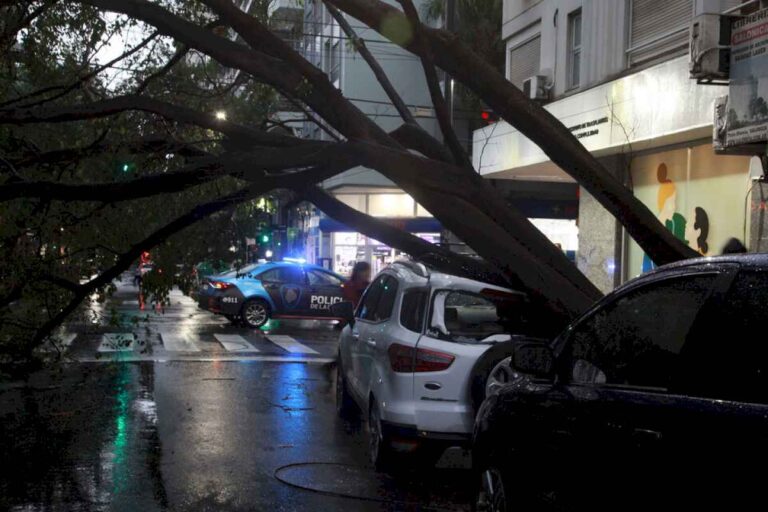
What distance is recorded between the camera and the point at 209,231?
9805mm

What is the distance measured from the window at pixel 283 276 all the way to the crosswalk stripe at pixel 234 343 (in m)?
2.69

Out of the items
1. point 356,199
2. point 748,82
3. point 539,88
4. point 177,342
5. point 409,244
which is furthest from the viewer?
point 356,199

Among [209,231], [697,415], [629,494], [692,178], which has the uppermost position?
[692,178]

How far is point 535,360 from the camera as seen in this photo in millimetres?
4543

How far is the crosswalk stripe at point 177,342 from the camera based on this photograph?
17566mm

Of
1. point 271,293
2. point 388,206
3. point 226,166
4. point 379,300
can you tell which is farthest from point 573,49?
point 388,206

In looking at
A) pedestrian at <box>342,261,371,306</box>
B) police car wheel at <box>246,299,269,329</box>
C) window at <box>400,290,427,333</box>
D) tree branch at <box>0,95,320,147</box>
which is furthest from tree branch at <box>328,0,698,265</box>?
police car wheel at <box>246,299,269,329</box>

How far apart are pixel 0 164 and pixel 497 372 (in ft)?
16.0

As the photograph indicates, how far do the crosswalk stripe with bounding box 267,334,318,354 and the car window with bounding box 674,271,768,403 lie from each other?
1451 centimetres

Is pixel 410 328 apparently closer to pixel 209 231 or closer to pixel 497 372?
pixel 497 372

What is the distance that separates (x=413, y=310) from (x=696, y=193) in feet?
24.9

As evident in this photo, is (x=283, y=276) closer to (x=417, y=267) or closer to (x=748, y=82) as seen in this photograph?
(x=748, y=82)

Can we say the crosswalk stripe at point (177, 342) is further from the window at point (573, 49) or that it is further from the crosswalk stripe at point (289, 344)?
the window at point (573, 49)

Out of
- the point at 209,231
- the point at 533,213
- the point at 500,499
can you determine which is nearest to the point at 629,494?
the point at 500,499
